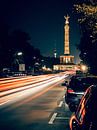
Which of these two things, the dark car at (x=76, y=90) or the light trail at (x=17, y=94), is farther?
the light trail at (x=17, y=94)

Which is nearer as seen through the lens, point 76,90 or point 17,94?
point 76,90

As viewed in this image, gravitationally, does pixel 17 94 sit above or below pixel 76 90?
below

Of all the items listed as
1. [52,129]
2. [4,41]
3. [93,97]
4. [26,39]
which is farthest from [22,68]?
[26,39]

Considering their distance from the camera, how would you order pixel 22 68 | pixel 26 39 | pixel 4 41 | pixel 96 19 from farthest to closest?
pixel 26 39 → pixel 4 41 → pixel 22 68 → pixel 96 19

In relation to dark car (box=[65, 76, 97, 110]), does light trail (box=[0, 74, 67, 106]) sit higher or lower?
lower

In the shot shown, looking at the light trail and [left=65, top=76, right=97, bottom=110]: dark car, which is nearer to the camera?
[left=65, top=76, right=97, bottom=110]: dark car

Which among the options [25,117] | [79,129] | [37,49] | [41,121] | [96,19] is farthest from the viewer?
[37,49]

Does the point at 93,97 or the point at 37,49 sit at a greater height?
the point at 37,49

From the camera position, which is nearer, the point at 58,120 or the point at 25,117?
the point at 58,120

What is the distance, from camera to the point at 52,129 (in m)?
11.6

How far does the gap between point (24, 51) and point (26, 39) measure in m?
7.45

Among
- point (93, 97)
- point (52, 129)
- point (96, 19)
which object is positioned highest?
point (96, 19)

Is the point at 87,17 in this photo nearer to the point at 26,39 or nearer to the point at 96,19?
the point at 96,19

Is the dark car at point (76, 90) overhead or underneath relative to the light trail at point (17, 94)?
overhead
